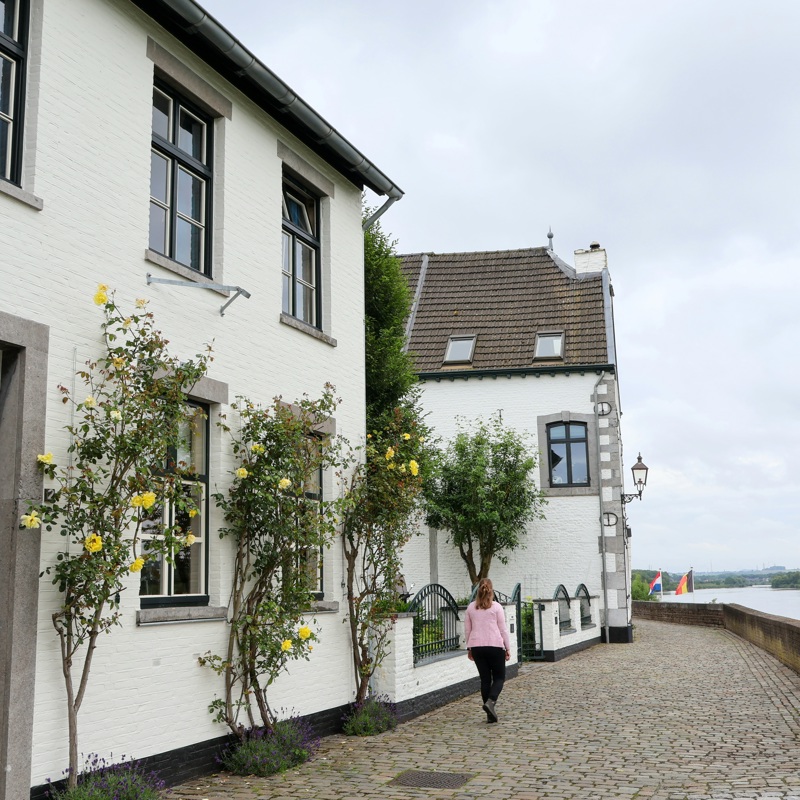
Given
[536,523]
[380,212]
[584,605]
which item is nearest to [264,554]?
[380,212]

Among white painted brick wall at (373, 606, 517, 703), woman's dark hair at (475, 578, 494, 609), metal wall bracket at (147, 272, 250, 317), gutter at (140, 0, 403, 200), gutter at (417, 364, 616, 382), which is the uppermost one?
gutter at (140, 0, 403, 200)

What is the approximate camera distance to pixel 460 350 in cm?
2573

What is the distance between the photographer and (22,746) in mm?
6277

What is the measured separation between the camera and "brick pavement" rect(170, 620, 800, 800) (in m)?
7.46

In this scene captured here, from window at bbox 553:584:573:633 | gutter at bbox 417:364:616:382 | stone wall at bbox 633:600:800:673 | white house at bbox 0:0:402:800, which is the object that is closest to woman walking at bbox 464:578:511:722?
white house at bbox 0:0:402:800

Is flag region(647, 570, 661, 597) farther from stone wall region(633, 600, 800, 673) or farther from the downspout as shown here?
the downspout

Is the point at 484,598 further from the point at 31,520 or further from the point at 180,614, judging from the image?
the point at 31,520

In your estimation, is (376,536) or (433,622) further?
(433,622)

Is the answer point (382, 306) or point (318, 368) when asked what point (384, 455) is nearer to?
point (318, 368)

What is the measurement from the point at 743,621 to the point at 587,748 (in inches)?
675

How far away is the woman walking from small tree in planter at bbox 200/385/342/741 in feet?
9.11

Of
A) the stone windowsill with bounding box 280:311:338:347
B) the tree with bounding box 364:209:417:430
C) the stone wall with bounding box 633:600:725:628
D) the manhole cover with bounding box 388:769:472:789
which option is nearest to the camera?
the manhole cover with bounding box 388:769:472:789

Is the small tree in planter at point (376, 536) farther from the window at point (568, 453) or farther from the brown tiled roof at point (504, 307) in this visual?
the brown tiled roof at point (504, 307)

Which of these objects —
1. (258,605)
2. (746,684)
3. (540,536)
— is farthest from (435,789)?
(540,536)
